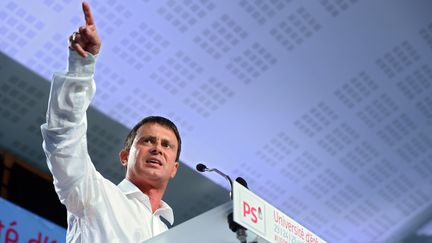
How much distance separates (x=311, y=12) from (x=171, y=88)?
0.81 m

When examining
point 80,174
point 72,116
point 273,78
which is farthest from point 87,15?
point 273,78

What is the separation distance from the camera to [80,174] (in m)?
1.21

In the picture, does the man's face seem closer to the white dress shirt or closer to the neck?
the neck

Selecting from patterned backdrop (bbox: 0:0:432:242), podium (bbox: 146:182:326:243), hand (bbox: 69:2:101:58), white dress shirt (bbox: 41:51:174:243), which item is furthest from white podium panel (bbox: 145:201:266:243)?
patterned backdrop (bbox: 0:0:432:242)

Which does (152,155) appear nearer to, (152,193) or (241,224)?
(152,193)

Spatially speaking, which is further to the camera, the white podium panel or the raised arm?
the raised arm

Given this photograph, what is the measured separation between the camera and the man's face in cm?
144

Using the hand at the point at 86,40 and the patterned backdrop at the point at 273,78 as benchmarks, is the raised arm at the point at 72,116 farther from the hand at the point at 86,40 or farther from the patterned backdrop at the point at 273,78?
the patterned backdrop at the point at 273,78

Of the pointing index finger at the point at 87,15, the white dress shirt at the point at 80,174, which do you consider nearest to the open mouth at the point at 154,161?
the white dress shirt at the point at 80,174

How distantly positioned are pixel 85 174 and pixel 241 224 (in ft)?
1.40

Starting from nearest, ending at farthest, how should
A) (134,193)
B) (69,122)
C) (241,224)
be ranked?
1. (241,224)
2. (69,122)
3. (134,193)

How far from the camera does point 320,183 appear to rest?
13.7ft

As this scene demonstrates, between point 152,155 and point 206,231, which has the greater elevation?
point 152,155

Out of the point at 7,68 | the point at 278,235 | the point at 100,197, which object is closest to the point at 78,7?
the point at 7,68
